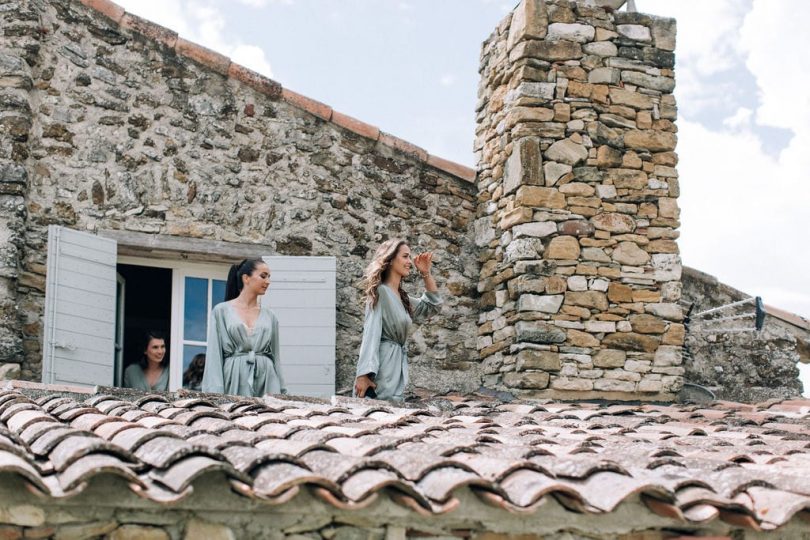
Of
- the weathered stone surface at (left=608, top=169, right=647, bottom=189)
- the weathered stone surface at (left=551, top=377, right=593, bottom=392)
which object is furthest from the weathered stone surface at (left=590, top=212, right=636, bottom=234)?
the weathered stone surface at (left=551, top=377, right=593, bottom=392)

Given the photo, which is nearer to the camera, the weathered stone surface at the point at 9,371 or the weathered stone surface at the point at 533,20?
the weathered stone surface at the point at 9,371

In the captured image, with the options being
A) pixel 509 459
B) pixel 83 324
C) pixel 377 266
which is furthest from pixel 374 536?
pixel 83 324

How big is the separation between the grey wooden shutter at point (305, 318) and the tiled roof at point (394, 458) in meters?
2.96

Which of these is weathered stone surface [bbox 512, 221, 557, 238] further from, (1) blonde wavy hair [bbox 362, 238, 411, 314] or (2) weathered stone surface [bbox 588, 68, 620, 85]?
(1) blonde wavy hair [bbox 362, 238, 411, 314]

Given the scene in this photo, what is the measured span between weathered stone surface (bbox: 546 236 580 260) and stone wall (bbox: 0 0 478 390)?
968mm

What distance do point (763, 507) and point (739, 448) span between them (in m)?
1.31

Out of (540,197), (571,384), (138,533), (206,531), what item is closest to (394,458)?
(206,531)

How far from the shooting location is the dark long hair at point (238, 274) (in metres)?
7.79

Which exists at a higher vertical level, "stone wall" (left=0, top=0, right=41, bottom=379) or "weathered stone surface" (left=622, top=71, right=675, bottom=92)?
"weathered stone surface" (left=622, top=71, right=675, bottom=92)

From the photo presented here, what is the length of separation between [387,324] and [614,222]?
2388 millimetres

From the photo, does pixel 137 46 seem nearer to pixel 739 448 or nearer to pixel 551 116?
pixel 551 116

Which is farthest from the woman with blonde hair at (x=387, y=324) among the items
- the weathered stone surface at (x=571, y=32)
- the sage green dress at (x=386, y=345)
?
the weathered stone surface at (x=571, y=32)

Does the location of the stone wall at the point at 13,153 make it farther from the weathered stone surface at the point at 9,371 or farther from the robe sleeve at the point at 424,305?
the robe sleeve at the point at 424,305

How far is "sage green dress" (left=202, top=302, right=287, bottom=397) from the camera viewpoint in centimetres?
761
